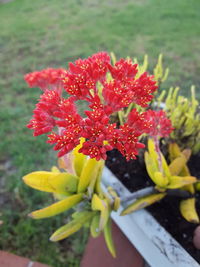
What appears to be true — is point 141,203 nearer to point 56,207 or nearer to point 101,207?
point 101,207

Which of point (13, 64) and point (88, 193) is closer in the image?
point (88, 193)

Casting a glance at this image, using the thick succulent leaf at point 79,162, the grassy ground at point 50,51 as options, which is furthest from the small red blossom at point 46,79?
the grassy ground at point 50,51

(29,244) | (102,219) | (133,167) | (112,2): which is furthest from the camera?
(112,2)

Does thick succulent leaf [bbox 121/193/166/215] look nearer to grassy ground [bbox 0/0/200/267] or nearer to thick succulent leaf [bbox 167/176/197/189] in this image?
thick succulent leaf [bbox 167/176/197/189]

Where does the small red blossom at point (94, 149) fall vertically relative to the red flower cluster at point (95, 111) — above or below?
below

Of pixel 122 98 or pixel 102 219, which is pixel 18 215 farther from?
pixel 122 98

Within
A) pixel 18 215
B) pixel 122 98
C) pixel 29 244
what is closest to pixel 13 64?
pixel 18 215

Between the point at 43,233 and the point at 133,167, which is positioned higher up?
the point at 133,167

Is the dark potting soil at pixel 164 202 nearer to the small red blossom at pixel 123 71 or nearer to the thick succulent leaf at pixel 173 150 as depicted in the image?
the thick succulent leaf at pixel 173 150

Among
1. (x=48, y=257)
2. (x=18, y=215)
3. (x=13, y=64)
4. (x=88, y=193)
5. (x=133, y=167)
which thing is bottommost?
(x=48, y=257)
